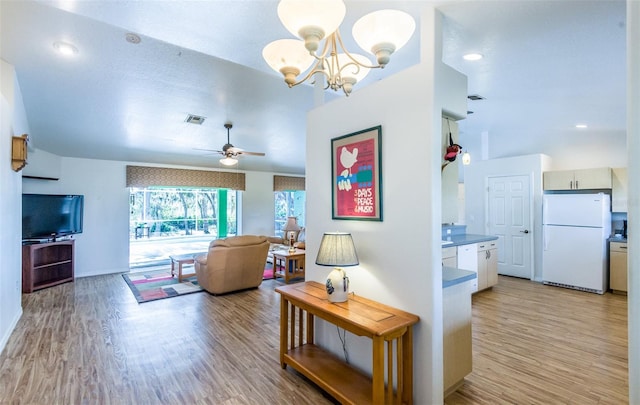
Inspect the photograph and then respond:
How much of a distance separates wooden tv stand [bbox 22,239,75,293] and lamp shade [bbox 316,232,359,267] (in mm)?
5290

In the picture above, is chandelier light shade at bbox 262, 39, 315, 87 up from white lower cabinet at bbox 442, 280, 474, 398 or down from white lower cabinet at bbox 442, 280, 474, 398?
up

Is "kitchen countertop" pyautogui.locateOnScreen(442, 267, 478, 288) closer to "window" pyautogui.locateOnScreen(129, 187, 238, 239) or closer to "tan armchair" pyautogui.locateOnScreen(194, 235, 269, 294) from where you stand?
"tan armchair" pyautogui.locateOnScreen(194, 235, 269, 294)

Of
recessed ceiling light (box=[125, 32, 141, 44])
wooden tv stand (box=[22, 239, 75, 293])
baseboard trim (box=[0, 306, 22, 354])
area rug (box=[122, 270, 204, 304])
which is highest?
recessed ceiling light (box=[125, 32, 141, 44])

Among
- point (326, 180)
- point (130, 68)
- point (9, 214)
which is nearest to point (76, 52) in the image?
point (130, 68)

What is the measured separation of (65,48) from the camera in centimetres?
266

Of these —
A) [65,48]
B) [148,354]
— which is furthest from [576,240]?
[65,48]

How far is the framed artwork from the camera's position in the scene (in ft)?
7.13

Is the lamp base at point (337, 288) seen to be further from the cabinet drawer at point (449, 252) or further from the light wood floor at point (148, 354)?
the cabinet drawer at point (449, 252)

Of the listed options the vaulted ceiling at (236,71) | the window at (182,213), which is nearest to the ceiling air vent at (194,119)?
the vaulted ceiling at (236,71)

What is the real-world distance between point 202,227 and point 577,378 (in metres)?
9.29

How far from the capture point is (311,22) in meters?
1.26

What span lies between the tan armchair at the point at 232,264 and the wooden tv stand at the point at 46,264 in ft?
8.50

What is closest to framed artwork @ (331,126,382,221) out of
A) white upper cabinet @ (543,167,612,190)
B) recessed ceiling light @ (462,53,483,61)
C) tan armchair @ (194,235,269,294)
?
recessed ceiling light @ (462,53,483,61)

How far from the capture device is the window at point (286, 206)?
9.45 meters
